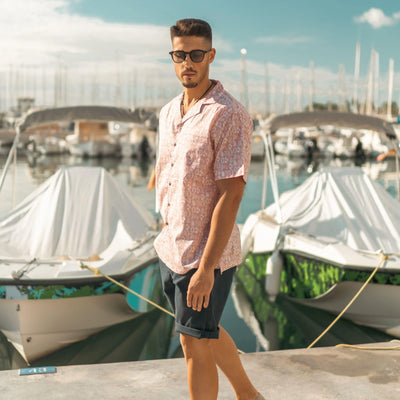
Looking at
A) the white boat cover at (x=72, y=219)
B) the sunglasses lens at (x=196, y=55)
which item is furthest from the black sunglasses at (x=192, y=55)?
the white boat cover at (x=72, y=219)

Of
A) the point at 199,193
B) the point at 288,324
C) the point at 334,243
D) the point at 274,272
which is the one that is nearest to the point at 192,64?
the point at 199,193

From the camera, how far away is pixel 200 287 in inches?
84.9

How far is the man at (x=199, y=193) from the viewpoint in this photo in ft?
7.13

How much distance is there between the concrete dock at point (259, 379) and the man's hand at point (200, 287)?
3.42 feet

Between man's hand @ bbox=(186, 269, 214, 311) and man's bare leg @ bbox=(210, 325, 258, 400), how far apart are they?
0.39m

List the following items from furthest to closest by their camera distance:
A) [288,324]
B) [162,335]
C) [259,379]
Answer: [288,324] < [162,335] < [259,379]

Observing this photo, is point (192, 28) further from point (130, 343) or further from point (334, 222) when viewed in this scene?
point (334, 222)

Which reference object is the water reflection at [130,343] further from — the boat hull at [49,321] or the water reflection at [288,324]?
the water reflection at [288,324]

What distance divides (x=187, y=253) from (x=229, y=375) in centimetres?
79

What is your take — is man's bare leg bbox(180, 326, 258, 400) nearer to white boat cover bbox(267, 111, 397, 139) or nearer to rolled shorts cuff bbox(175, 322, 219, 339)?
rolled shorts cuff bbox(175, 322, 219, 339)

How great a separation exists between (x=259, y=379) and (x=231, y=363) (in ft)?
2.33

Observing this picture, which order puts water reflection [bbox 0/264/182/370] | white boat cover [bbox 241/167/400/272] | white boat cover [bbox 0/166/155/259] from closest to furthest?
water reflection [bbox 0/264/182/370], white boat cover [bbox 0/166/155/259], white boat cover [bbox 241/167/400/272]

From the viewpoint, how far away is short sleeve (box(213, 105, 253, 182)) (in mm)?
2166

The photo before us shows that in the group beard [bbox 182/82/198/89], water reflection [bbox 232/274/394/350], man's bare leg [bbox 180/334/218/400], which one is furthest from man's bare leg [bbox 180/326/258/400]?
water reflection [bbox 232/274/394/350]
